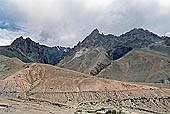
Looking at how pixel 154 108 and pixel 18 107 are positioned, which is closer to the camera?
pixel 18 107

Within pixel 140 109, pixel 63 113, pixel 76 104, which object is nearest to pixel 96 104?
pixel 76 104

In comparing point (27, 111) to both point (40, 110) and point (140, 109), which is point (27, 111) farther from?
point (140, 109)

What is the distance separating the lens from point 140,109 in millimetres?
193000

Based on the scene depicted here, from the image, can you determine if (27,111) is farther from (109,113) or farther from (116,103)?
(116,103)

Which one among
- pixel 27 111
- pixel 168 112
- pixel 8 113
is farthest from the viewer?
pixel 168 112

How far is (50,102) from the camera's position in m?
196

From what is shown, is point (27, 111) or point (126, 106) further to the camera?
point (126, 106)

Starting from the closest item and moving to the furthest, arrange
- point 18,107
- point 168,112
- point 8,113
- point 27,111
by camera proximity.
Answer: point 8,113
point 27,111
point 18,107
point 168,112

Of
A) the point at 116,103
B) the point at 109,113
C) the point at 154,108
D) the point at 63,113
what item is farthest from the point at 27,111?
the point at 154,108

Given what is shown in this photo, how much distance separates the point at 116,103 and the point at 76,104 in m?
28.2

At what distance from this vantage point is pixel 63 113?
A: 156 meters

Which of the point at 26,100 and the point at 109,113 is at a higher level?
the point at 26,100

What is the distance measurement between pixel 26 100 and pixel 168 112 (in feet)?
319

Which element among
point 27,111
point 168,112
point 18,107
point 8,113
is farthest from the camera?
point 168,112
